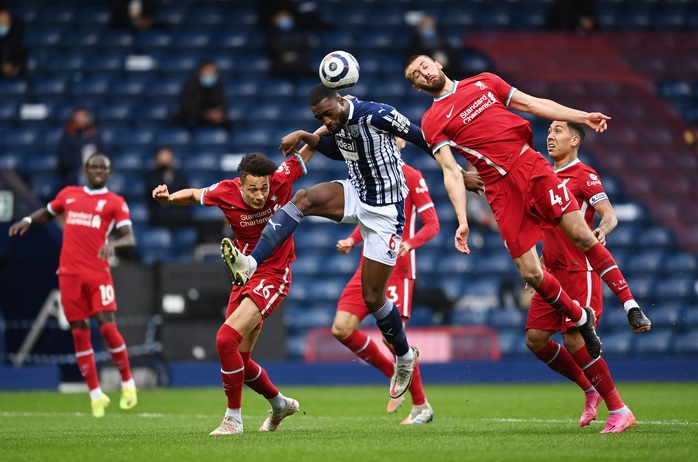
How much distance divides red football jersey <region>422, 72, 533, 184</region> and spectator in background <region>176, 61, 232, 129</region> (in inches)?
460

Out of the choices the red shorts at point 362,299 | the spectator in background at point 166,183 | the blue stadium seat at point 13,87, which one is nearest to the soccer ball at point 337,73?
the red shorts at point 362,299

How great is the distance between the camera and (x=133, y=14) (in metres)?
21.8

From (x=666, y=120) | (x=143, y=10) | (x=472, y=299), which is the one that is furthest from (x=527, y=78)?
(x=143, y=10)

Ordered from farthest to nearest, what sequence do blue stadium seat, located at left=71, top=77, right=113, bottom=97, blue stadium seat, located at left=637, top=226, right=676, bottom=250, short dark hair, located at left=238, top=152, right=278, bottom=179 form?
blue stadium seat, located at left=71, top=77, right=113, bottom=97, blue stadium seat, located at left=637, top=226, right=676, bottom=250, short dark hair, located at left=238, top=152, right=278, bottom=179

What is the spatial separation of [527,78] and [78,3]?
9275 mm

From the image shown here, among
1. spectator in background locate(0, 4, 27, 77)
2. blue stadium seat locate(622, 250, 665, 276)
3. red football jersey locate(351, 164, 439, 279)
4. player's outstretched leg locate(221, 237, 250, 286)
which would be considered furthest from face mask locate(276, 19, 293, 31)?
player's outstretched leg locate(221, 237, 250, 286)

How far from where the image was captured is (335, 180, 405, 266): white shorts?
27.9ft

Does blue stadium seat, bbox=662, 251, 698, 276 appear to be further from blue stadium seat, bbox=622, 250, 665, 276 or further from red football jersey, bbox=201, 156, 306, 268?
red football jersey, bbox=201, 156, 306, 268

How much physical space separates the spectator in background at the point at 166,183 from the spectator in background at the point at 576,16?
358 inches

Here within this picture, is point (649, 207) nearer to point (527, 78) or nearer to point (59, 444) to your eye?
point (527, 78)

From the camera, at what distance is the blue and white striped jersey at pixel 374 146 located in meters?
8.30

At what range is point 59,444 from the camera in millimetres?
7527

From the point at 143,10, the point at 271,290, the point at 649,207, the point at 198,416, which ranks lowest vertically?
the point at 198,416

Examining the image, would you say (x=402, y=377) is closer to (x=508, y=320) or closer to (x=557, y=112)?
(x=557, y=112)
